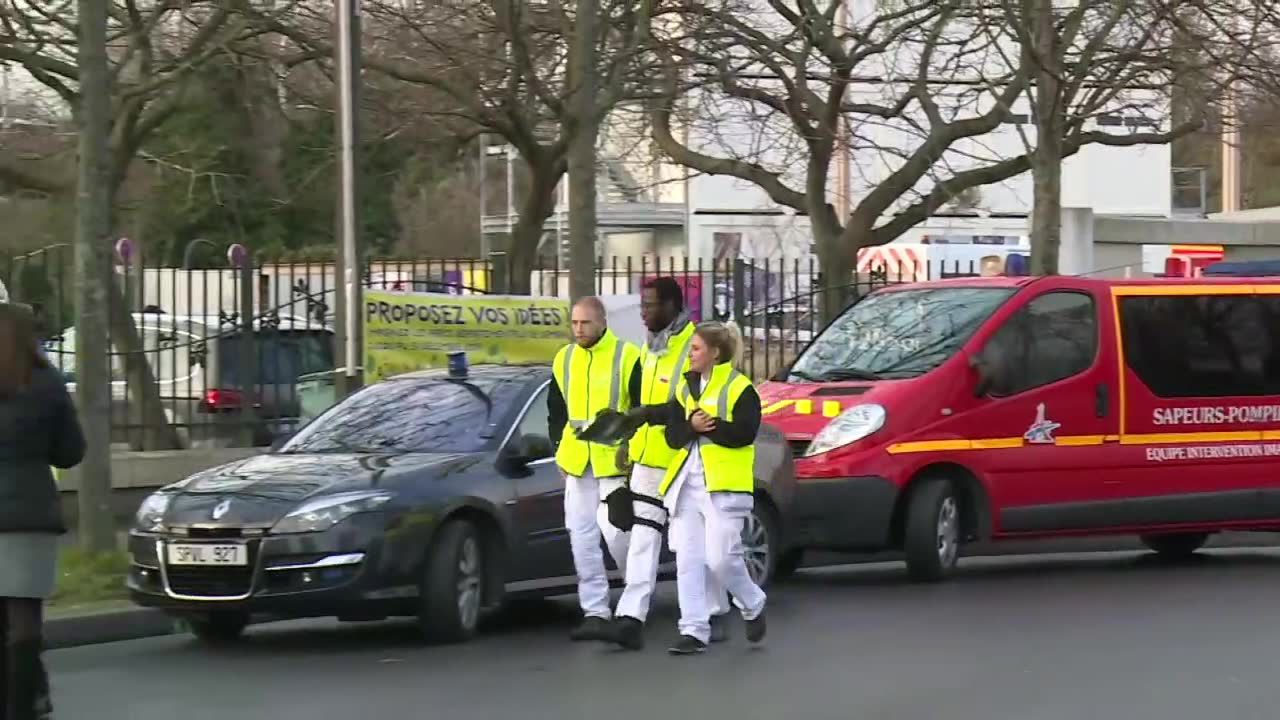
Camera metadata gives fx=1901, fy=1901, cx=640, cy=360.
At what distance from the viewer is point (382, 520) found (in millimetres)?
9562

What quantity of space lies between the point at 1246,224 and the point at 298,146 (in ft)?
44.5

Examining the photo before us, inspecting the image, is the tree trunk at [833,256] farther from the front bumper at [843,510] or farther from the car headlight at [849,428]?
the front bumper at [843,510]

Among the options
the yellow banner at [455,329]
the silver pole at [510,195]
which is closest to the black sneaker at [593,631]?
the yellow banner at [455,329]

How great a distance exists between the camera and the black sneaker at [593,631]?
1000 cm

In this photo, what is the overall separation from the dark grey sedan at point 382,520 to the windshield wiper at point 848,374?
267 centimetres

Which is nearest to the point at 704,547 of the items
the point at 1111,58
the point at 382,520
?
the point at 382,520

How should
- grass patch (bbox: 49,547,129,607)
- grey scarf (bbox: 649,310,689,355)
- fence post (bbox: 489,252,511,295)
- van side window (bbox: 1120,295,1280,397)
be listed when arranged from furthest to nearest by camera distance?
fence post (bbox: 489,252,511,295), van side window (bbox: 1120,295,1280,397), grass patch (bbox: 49,547,129,607), grey scarf (bbox: 649,310,689,355)

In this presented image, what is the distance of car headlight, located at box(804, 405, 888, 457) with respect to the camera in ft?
40.8

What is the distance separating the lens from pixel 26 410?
7.17m

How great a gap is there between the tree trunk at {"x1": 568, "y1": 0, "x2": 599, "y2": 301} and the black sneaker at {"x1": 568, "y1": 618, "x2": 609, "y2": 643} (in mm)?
4481

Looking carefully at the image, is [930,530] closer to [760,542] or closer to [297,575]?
[760,542]

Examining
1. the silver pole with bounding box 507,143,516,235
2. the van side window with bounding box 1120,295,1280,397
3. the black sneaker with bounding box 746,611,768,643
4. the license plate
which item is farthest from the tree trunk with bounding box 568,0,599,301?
the silver pole with bounding box 507,143,516,235

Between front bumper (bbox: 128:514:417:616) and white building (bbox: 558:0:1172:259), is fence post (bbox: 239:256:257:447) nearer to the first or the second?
front bumper (bbox: 128:514:417:616)

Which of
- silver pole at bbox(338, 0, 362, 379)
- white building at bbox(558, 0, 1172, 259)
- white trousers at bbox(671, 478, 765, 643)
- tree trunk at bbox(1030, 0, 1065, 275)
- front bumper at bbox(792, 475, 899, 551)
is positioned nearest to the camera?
white trousers at bbox(671, 478, 765, 643)
